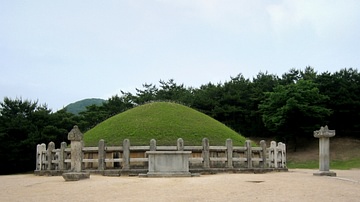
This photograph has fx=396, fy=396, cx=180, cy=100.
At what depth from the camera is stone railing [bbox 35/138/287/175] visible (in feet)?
73.7

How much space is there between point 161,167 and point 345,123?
39.7 meters

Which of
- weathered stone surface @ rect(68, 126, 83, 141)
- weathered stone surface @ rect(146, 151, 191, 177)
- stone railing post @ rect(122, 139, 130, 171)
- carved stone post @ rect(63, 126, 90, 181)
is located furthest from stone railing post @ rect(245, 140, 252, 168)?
weathered stone surface @ rect(68, 126, 83, 141)

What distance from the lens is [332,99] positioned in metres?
51.1

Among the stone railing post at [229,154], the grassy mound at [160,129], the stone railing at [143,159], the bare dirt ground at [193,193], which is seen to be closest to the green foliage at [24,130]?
the grassy mound at [160,129]

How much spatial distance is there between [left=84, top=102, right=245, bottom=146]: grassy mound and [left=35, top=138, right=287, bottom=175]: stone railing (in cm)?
160

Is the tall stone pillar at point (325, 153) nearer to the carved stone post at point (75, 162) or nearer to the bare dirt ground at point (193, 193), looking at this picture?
the bare dirt ground at point (193, 193)

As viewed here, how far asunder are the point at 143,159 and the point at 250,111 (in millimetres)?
35704

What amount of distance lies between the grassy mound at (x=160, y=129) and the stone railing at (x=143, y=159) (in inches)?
63.1

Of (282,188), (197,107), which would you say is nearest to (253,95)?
(197,107)

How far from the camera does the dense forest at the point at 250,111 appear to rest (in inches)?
1668

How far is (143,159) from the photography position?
71.7 feet

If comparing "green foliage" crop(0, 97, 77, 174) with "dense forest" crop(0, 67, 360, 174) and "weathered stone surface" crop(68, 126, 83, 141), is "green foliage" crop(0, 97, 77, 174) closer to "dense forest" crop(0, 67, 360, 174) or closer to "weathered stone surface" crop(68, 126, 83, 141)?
"dense forest" crop(0, 67, 360, 174)

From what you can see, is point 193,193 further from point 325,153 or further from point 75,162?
point 325,153

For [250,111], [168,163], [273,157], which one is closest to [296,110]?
[250,111]
